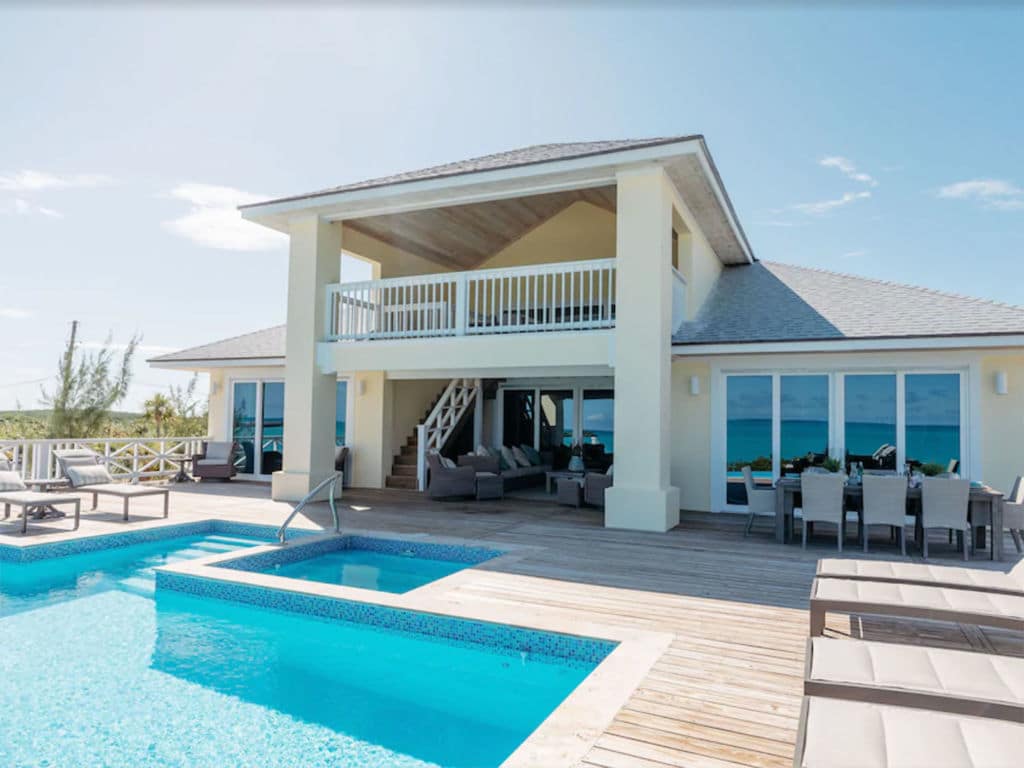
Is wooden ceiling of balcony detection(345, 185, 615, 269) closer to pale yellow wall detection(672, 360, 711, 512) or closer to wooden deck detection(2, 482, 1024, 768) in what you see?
pale yellow wall detection(672, 360, 711, 512)

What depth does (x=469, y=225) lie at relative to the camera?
14602mm

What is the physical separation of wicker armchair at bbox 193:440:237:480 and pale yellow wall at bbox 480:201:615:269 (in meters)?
8.05

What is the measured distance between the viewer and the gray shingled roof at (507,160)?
970cm

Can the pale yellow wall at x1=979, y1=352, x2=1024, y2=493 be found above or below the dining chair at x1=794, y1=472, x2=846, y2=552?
above

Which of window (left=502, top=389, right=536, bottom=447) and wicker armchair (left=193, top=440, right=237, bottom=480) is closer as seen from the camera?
wicker armchair (left=193, top=440, right=237, bottom=480)

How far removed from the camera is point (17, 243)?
2538 centimetres

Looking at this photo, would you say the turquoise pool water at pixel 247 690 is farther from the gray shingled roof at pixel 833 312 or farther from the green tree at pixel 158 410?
the green tree at pixel 158 410

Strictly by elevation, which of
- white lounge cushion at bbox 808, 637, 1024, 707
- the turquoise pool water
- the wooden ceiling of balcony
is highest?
Result: the wooden ceiling of balcony

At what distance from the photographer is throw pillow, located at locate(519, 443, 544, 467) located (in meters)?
15.8

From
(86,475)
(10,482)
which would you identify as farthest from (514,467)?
(10,482)

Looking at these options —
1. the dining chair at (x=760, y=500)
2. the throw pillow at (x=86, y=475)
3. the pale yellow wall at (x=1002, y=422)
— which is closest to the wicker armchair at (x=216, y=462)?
the throw pillow at (x=86, y=475)

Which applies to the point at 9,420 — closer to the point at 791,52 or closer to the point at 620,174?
the point at 620,174

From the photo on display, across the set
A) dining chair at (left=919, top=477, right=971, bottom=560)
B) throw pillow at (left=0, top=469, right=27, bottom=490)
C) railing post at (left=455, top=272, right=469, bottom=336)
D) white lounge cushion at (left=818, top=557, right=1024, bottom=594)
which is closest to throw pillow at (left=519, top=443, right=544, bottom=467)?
railing post at (left=455, top=272, right=469, bottom=336)

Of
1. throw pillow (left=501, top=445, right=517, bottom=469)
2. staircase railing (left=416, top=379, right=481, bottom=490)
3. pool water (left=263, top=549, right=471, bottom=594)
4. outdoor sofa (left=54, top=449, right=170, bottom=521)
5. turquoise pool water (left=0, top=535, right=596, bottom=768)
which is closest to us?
turquoise pool water (left=0, top=535, right=596, bottom=768)
